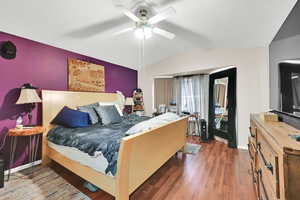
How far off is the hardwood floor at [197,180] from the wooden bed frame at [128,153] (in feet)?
0.80

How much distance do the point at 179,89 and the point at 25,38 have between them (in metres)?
4.23

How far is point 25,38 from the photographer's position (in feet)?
8.33

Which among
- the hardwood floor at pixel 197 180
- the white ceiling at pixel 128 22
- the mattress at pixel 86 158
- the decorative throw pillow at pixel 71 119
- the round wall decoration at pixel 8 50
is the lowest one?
the hardwood floor at pixel 197 180

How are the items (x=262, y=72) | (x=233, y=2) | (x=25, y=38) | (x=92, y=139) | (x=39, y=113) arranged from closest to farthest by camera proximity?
(x=92, y=139) → (x=233, y=2) → (x=25, y=38) → (x=39, y=113) → (x=262, y=72)

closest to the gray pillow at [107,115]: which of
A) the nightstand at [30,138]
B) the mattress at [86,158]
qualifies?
the mattress at [86,158]

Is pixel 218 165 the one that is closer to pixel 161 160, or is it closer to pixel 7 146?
pixel 161 160

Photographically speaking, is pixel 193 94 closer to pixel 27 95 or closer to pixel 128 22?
pixel 128 22

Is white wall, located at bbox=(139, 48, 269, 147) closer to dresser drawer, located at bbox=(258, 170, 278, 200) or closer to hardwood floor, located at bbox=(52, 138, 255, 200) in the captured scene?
hardwood floor, located at bbox=(52, 138, 255, 200)

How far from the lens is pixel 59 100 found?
2934 mm

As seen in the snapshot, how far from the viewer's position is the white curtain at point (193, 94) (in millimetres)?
4676

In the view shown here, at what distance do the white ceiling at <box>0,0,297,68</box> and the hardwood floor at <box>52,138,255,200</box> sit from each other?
2434 millimetres

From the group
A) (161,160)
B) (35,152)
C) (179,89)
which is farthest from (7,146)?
(179,89)

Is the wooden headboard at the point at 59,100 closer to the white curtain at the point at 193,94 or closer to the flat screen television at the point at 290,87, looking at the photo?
the white curtain at the point at 193,94

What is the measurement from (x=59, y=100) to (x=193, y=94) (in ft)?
12.7
